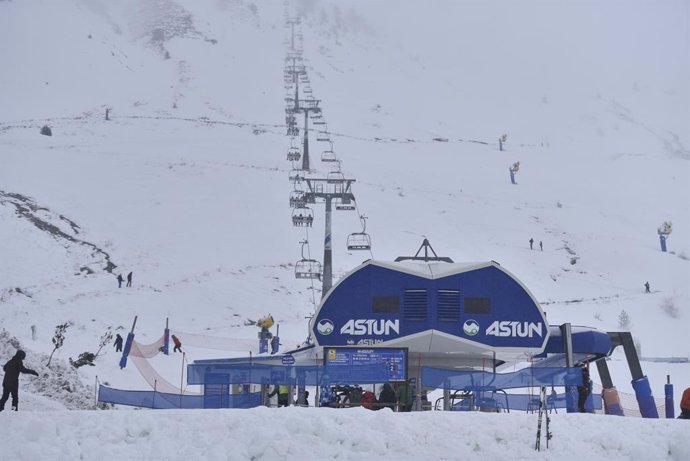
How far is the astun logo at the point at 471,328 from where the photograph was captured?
22953 millimetres

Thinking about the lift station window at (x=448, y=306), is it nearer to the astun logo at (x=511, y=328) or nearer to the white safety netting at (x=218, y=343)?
the astun logo at (x=511, y=328)

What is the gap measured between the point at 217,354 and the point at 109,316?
7.40 meters

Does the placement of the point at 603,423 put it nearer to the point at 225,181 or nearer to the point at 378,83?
the point at 225,181

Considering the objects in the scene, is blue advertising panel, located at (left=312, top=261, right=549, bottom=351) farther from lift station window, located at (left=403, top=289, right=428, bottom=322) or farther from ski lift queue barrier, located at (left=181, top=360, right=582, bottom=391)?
ski lift queue barrier, located at (left=181, top=360, right=582, bottom=391)

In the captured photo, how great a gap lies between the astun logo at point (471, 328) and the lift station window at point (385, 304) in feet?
5.43

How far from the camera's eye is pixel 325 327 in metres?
23.1

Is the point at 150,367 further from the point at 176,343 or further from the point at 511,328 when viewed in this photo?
the point at 511,328

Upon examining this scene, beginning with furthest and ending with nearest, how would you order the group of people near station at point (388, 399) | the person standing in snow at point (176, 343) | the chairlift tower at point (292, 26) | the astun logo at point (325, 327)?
the chairlift tower at point (292, 26), the person standing in snow at point (176, 343), the astun logo at point (325, 327), the group of people near station at point (388, 399)

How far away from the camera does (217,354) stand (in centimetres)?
3612

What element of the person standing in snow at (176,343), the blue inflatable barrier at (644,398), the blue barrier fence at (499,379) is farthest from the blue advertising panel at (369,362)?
the person standing in snow at (176,343)

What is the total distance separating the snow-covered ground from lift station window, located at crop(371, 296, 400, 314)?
7.28 meters

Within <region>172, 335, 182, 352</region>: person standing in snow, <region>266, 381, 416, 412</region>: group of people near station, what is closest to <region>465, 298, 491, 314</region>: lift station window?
<region>266, 381, 416, 412</region>: group of people near station

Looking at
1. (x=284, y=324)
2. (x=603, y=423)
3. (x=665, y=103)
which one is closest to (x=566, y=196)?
(x=284, y=324)

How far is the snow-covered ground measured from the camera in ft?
47.5
